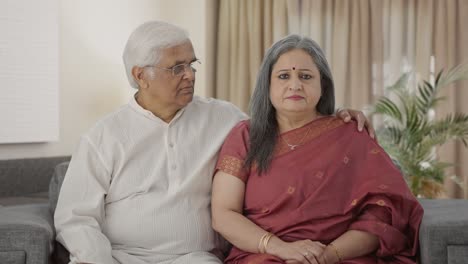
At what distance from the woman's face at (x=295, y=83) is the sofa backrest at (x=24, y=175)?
2.44 meters

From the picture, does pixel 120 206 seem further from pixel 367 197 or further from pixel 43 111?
pixel 43 111

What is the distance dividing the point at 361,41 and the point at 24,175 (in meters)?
2.82

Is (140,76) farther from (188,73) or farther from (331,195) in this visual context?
(331,195)

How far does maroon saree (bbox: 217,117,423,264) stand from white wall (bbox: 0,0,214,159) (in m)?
2.64

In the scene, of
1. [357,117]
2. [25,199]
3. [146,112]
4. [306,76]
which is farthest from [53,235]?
[25,199]

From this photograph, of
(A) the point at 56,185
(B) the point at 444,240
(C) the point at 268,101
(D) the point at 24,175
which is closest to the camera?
(B) the point at 444,240

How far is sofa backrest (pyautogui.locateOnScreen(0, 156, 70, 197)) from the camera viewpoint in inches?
167

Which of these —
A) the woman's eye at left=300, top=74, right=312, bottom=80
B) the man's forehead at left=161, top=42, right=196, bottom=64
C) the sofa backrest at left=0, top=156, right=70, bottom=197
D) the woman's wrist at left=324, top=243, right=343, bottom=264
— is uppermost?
the man's forehead at left=161, top=42, right=196, bottom=64

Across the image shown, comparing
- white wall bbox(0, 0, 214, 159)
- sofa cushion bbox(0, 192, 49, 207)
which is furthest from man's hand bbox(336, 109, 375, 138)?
white wall bbox(0, 0, 214, 159)

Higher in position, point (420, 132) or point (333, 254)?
point (420, 132)

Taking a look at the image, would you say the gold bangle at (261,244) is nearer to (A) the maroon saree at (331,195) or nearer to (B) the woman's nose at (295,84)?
→ (A) the maroon saree at (331,195)

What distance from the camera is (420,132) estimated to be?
512 cm

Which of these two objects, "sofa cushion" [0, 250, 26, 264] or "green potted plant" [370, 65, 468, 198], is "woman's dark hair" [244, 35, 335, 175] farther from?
"green potted plant" [370, 65, 468, 198]

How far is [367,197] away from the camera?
7.34 ft
